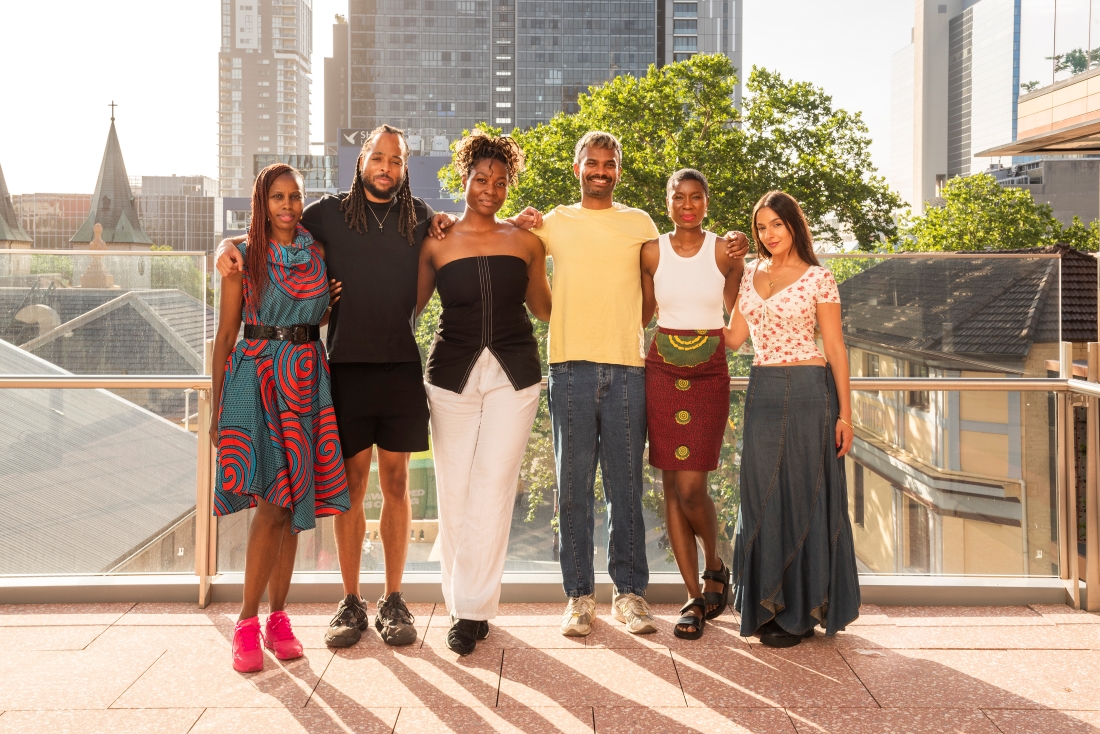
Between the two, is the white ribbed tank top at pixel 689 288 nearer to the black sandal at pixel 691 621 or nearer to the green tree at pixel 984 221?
the black sandal at pixel 691 621

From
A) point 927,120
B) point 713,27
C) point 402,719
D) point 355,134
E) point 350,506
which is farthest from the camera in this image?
point 927,120

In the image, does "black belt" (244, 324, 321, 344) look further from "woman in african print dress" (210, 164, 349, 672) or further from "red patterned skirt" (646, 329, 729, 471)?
"red patterned skirt" (646, 329, 729, 471)

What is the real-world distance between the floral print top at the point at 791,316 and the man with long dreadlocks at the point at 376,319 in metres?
1.15

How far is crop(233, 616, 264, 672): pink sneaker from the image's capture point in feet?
9.74

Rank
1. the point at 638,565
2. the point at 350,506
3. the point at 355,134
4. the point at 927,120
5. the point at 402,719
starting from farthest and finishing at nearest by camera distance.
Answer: the point at 927,120
the point at 355,134
the point at 638,565
the point at 350,506
the point at 402,719

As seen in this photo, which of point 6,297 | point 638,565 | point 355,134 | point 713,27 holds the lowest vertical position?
point 638,565

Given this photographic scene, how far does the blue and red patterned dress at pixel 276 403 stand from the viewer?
9.84ft

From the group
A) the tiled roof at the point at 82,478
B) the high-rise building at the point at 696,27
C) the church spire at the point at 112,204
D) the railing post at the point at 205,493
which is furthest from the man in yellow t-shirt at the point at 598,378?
the high-rise building at the point at 696,27

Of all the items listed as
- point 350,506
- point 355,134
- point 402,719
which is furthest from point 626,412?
point 355,134

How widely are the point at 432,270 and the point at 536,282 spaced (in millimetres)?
387

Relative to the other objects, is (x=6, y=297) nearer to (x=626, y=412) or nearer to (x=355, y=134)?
(x=626, y=412)

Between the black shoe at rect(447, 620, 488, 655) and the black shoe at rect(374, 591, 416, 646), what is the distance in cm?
15

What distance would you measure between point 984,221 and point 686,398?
45.1 m

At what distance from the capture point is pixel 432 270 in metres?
3.27
